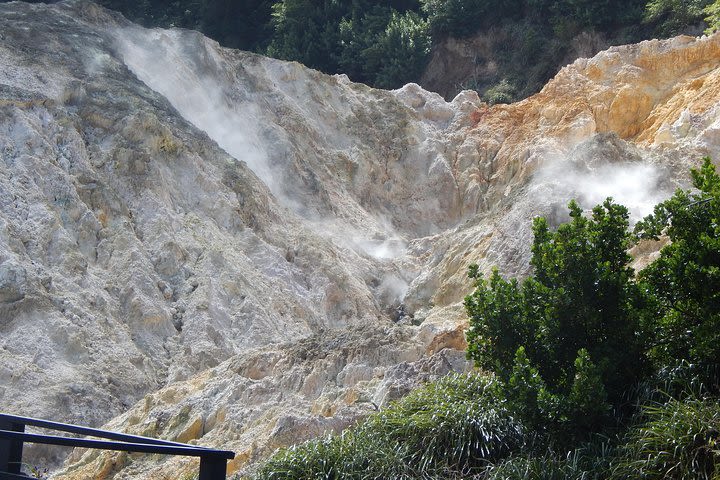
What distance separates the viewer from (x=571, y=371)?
1027cm

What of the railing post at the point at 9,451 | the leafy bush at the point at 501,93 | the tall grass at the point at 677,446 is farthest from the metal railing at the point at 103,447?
the leafy bush at the point at 501,93

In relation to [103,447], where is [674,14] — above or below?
above

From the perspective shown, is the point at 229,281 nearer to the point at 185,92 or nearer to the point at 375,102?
the point at 185,92

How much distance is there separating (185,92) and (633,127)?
10383mm

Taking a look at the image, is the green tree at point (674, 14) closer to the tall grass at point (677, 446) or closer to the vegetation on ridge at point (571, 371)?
the vegetation on ridge at point (571, 371)

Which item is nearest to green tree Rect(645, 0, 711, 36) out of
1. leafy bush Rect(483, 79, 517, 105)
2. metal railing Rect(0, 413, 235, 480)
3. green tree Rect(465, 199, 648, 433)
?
leafy bush Rect(483, 79, 517, 105)

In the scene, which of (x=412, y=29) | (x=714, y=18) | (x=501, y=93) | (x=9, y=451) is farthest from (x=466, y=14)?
(x=9, y=451)

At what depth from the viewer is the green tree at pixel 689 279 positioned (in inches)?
384

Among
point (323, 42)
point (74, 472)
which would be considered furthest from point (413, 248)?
point (323, 42)

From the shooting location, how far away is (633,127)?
23812 mm

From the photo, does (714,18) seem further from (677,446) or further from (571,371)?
(677,446)

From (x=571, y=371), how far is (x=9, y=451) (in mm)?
5651

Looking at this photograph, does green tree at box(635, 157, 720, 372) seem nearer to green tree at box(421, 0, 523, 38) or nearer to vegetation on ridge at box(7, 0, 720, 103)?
vegetation on ridge at box(7, 0, 720, 103)

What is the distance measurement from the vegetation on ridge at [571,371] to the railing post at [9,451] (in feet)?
12.5
